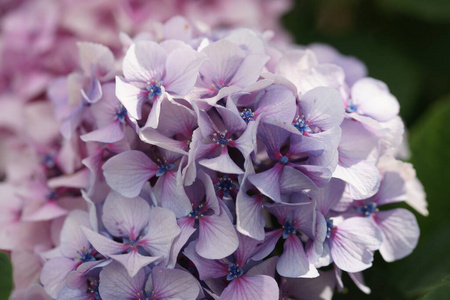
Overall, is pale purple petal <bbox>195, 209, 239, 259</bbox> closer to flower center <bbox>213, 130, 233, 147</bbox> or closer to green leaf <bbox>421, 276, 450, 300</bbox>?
flower center <bbox>213, 130, 233, 147</bbox>

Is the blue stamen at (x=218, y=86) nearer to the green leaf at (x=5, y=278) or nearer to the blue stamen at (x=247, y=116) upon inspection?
the blue stamen at (x=247, y=116)

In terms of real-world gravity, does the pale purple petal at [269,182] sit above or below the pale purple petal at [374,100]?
below

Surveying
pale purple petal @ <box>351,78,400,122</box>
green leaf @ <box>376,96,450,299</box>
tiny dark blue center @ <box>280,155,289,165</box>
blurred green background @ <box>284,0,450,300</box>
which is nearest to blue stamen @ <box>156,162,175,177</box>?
tiny dark blue center @ <box>280,155,289,165</box>

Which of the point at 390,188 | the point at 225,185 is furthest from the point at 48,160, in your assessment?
the point at 390,188

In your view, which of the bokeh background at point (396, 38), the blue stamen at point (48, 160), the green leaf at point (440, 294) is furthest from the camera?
the bokeh background at point (396, 38)

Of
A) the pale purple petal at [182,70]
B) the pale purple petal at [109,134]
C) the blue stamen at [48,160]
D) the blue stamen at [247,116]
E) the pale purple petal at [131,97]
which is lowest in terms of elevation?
the blue stamen at [48,160]

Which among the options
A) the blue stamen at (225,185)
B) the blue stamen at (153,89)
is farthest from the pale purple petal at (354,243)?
the blue stamen at (153,89)

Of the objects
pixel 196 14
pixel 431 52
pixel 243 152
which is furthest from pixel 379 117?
pixel 431 52
